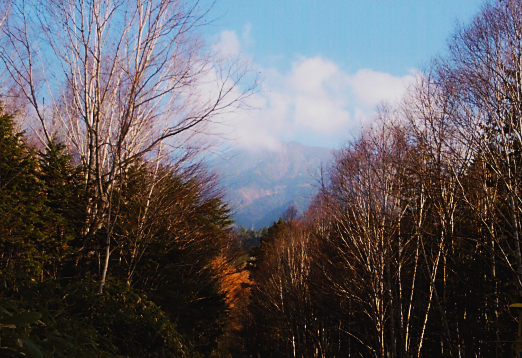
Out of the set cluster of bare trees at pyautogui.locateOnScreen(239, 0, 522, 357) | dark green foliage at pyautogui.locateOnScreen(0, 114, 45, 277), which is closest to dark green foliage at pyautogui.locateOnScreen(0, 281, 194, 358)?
dark green foliage at pyautogui.locateOnScreen(0, 114, 45, 277)

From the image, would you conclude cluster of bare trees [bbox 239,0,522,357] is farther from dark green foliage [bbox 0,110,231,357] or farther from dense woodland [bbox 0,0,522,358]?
dark green foliage [bbox 0,110,231,357]

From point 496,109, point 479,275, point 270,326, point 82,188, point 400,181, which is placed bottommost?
point 270,326

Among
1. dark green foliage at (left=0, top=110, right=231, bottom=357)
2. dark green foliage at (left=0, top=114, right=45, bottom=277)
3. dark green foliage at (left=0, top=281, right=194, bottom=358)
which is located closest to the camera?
dark green foliage at (left=0, top=110, right=231, bottom=357)

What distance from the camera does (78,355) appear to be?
196 centimetres

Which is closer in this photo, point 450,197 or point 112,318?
point 112,318

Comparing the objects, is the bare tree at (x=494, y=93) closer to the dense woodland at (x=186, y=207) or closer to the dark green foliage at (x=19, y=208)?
the dense woodland at (x=186, y=207)

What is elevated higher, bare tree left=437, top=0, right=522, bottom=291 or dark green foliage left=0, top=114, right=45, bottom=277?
bare tree left=437, top=0, right=522, bottom=291

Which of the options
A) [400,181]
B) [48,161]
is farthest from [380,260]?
[48,161]

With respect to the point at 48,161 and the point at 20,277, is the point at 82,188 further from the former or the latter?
the point at 20,277

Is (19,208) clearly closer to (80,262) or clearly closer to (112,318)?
(80,262)

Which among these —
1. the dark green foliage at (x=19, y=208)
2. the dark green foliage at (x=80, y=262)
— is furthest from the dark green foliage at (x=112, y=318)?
the dark green foliage at (x=19, y=208)

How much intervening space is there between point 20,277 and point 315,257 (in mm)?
11692

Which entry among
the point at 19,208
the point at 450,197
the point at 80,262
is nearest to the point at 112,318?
the point at 19,208

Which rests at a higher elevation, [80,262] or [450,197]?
[450,197]
